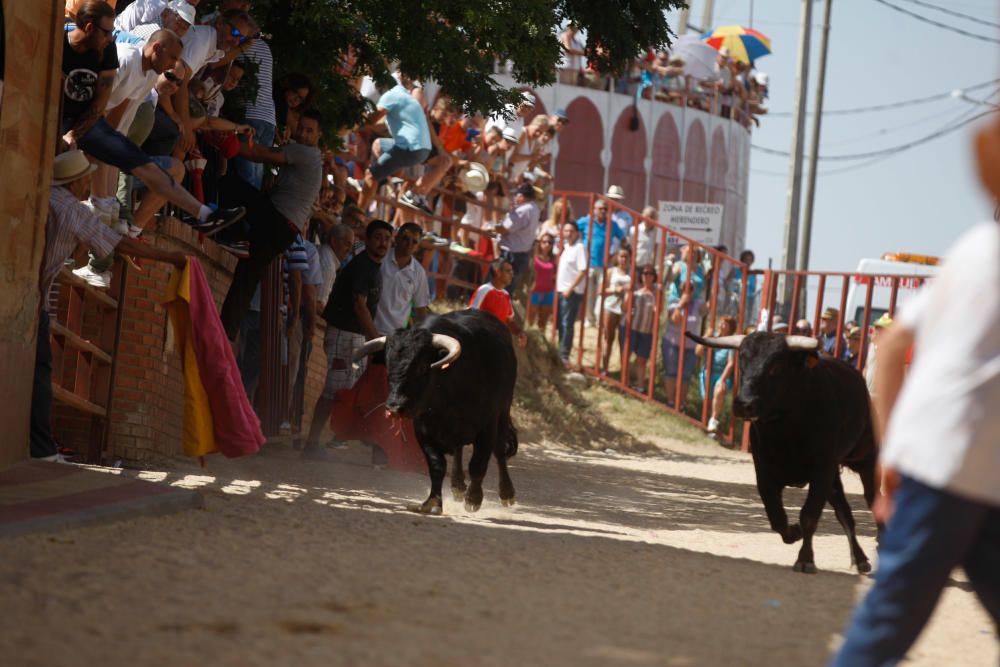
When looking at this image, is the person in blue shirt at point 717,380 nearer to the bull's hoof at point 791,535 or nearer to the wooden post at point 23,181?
the bull's hoof at point 791,535

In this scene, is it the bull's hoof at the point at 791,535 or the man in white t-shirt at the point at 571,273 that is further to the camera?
the man in white t-shirt at the point at 571,273

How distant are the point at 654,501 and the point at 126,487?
6.50 metres

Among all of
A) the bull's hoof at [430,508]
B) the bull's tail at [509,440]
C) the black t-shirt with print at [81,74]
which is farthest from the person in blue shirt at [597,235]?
the black t-shirt with print at [81,74]

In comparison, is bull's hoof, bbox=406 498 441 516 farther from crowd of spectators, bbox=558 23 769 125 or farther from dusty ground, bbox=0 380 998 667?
crowd of spectators, bbox=558 23 769 125

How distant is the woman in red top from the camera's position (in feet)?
74.8

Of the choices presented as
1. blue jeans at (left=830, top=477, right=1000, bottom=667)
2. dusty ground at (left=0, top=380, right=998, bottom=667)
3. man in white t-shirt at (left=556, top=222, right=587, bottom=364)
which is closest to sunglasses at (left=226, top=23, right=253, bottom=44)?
dusty ground at (left=0, top=380, right=998, bottom=667)

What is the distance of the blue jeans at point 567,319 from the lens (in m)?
22.7

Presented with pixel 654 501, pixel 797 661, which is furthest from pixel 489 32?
pixel 797 661

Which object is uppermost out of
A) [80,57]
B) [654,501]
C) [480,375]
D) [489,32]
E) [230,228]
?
[489,32]

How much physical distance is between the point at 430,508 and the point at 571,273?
12740 millimetres

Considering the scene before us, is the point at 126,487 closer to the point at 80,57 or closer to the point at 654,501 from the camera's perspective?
the point at 80,57

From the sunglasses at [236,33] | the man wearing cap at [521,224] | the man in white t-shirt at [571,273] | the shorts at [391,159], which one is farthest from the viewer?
the man in white t-shirt at [571,273]

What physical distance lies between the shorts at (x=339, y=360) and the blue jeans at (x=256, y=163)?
185cm

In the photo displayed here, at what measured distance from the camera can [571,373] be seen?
23375 mm
